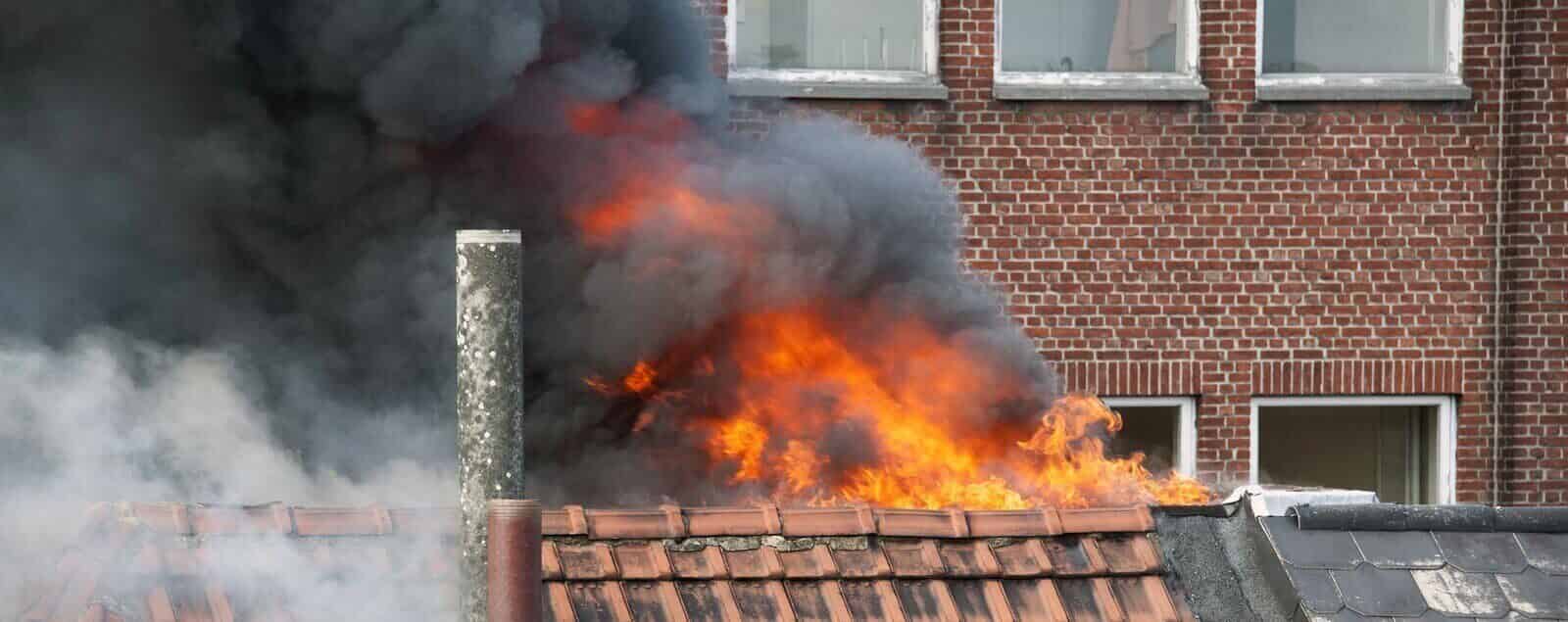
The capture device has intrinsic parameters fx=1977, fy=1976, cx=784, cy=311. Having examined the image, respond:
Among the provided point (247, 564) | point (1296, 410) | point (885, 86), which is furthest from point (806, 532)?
point (1296, 410)

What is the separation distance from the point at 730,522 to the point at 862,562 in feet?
0.95

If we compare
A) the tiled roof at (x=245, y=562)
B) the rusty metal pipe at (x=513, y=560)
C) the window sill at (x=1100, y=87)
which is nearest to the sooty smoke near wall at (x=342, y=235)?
the window sill at (x=1100, y=87)

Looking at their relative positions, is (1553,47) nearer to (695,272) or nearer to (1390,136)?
(1390,136)

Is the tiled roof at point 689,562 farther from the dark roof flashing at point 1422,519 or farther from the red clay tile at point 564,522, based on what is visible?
the dark roof flashing at point 1422,519

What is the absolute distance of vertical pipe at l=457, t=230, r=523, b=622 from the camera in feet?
9.83

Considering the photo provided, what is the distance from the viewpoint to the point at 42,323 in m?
7.98

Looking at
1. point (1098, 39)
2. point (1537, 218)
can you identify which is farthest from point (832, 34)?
point (1537, 218)

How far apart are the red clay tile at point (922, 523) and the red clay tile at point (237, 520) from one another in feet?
4.05

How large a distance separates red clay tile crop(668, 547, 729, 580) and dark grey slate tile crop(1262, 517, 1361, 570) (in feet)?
3.87

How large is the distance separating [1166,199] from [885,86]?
1.52 metres

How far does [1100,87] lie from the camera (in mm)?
9820

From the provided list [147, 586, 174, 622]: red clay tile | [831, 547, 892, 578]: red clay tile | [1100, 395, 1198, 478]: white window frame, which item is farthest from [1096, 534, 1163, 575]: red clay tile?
[1100, 395, 1198, 478]: white window frame

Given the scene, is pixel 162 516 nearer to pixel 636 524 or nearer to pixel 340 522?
pixel 340 522

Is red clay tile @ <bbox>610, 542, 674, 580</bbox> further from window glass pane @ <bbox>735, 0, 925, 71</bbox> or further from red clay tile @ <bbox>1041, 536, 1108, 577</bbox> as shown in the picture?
window glass pane @ <bbox>735, 0, 925, 71</bbox>
